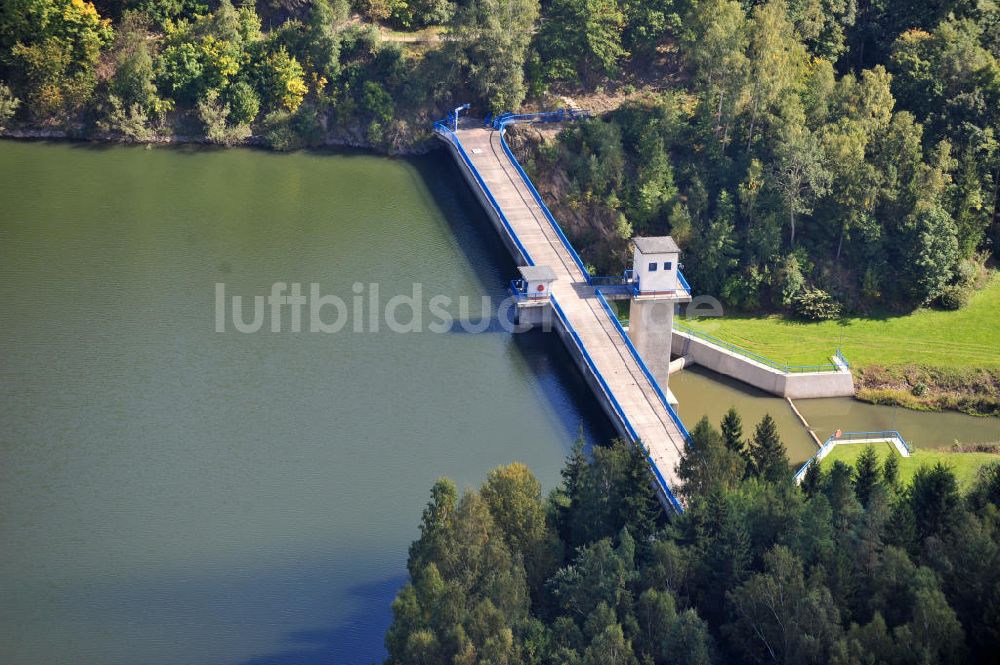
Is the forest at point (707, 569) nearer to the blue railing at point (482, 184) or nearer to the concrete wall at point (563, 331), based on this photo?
the concrete wall at point (563, 331)

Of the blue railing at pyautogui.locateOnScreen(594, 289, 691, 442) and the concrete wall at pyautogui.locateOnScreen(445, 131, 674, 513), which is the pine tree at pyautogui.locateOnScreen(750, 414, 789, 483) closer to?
the blue railing at pyautogui.locateOnScreen(594, 289, 691, 442)

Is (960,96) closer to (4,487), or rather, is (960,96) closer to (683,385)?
(683,385)

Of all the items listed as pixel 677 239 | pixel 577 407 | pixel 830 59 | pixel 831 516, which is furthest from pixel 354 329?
pixel 830 59

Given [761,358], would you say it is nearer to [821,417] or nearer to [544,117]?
[821,417]

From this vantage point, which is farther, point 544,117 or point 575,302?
point 544,117

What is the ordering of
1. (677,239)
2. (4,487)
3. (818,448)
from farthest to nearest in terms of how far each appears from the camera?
1. (677,239)
2. (818,448)
3. (4,487)

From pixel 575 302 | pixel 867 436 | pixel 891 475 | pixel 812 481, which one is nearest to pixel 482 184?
pixel 575 302

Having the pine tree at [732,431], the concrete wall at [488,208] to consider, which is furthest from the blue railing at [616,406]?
the concrete wall at [488,208]
